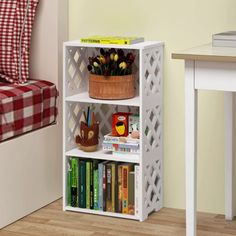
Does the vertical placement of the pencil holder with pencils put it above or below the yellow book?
below

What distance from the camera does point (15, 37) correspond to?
3.24m

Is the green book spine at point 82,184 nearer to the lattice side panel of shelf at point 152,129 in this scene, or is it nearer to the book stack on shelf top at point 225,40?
the lattice side panel of shelf at point 152,129

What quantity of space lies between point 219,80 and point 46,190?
1130 mm

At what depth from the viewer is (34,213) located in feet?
10.7

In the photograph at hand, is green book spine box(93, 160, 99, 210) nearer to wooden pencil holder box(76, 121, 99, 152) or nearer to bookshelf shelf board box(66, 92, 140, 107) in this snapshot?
wooden pencil holder box(76, 121, 99, 152)

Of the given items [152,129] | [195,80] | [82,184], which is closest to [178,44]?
[152,129]

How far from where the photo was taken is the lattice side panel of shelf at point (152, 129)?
10.2ft

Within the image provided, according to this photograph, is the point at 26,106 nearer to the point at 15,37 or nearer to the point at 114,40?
the point at 15,37

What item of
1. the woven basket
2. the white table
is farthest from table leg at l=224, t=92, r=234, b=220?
the woven basket

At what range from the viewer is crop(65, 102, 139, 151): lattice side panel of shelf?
131 inches

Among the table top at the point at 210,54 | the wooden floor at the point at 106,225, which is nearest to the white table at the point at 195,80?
the table top at the point at 210,54

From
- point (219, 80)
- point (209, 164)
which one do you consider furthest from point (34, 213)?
point (219, 80)

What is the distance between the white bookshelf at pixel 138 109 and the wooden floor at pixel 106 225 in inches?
2.1

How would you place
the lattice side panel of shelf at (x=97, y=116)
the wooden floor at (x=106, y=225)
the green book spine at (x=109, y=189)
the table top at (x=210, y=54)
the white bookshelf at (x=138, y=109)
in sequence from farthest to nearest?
the lattice side panel of shelf at (x=97, y=116)
the green book spine at (x=109, y=189)
the white bookshelf at (x=138, y=109)
the wooden floor at (x=106, y=225)
the table top at (x=210, y=54)
